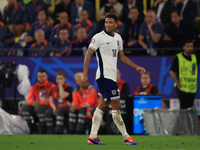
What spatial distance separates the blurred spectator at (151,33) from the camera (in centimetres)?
1191

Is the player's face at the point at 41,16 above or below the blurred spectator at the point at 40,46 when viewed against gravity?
above

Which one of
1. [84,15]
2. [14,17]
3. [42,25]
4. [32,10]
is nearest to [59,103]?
[84,15]

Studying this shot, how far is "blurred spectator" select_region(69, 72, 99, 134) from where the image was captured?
10.6 meters

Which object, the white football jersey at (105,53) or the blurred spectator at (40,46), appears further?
the blurred spectator at (40,46)

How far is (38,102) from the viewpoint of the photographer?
37.3ft

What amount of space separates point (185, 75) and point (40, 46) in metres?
4.94

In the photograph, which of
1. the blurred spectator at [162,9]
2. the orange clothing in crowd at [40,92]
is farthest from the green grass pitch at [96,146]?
the blurred spectator at [162,9]

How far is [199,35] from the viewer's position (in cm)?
1188

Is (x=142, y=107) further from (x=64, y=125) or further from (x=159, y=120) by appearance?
(x=64, y=125)

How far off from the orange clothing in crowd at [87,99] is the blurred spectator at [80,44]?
1.69 meters

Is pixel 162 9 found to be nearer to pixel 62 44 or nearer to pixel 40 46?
pixel 62 44

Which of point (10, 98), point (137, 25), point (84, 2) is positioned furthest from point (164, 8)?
point (10, 98)

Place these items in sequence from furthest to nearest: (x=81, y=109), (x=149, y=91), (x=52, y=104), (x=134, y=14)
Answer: (x=134, y=14) < (x=52, y=104) < (x=149, y=91) < (x=81, y=109)

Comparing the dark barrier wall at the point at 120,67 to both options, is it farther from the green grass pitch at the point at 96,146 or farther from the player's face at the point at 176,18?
the green grass pitch at the point at 96,146
